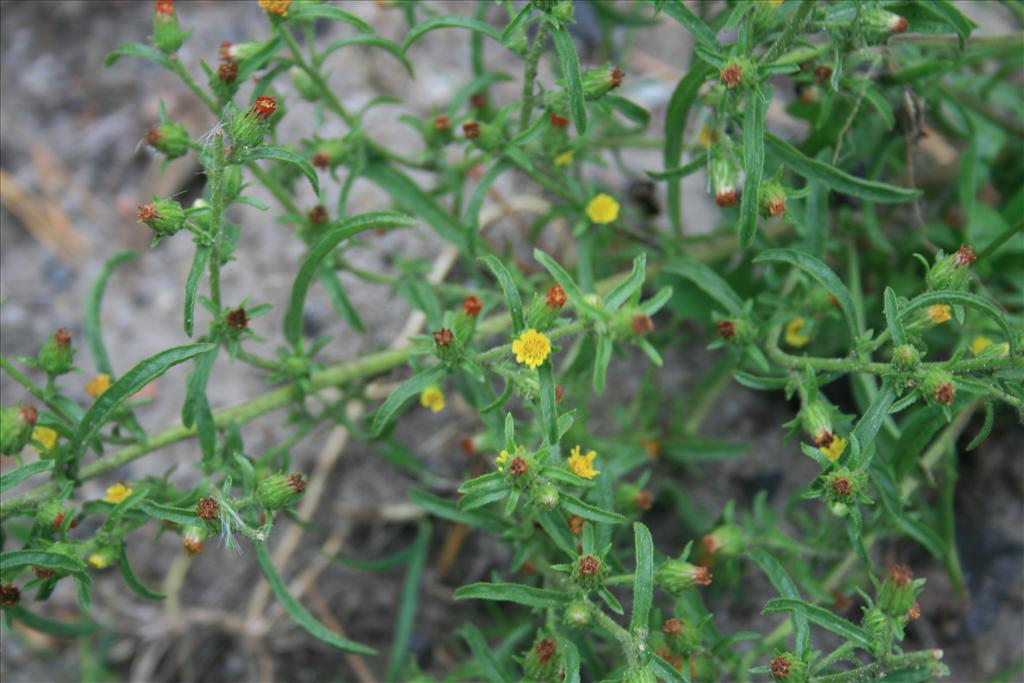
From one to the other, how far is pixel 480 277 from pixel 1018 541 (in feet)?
7.15

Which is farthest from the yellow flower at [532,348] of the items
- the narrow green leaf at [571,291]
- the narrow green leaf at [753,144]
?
the narrow green leaf at [753,144]

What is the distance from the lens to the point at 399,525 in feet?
13.2

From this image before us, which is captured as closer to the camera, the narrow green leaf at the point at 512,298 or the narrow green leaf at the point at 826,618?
the narrow green leaf at the point at 826,618

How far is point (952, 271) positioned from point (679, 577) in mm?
1043

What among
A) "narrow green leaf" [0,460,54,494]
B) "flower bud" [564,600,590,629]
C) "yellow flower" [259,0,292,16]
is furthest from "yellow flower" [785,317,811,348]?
"narrow green leaf" [0,460,54,494]

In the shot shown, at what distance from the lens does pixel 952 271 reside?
2510mm

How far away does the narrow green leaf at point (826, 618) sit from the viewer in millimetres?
2381

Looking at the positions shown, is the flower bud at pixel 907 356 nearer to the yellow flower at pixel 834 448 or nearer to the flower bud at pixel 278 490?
the yellow flower at pixel 834 448

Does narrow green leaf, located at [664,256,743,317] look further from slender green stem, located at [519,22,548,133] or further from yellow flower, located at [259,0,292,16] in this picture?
yellow flower, located at [259,0,292,16]

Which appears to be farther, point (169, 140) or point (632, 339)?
point (169, 140)

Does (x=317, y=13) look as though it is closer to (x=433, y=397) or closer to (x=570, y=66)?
(x=570, y=66)

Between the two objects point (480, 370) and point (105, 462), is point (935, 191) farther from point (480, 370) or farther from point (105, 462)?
point (105, 462)

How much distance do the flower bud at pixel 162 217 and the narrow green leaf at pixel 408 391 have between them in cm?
71

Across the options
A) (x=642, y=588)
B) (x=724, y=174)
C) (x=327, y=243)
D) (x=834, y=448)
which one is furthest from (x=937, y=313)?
(x=327, y=243)
